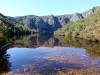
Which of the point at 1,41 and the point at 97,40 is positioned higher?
the point at 1,41

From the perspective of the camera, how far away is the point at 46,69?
148ft

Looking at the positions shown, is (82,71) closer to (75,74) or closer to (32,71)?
(75,74)

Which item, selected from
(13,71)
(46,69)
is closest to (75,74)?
(46,69)

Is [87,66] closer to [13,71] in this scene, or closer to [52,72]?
[52,72]

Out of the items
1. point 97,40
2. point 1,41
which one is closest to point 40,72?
point 1,41

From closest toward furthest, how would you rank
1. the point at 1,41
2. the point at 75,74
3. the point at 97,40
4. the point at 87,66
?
the point at 75,74 → the point at 87,66 → the point at 1,41 → the point at 97,40

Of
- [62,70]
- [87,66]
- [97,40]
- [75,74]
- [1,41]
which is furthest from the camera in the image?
[97,40]

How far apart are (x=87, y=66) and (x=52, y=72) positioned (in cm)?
1081

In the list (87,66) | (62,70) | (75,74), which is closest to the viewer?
(75,74)

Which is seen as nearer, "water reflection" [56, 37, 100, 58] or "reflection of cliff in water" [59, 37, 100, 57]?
"water reflection" [56, 37, 100, 58]

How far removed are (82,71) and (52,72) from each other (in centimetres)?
612

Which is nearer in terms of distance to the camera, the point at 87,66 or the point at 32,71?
the point at 32,71

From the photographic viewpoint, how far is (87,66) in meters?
49.8

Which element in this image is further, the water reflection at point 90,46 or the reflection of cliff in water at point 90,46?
the reflection of cliff in water at point 90,46
